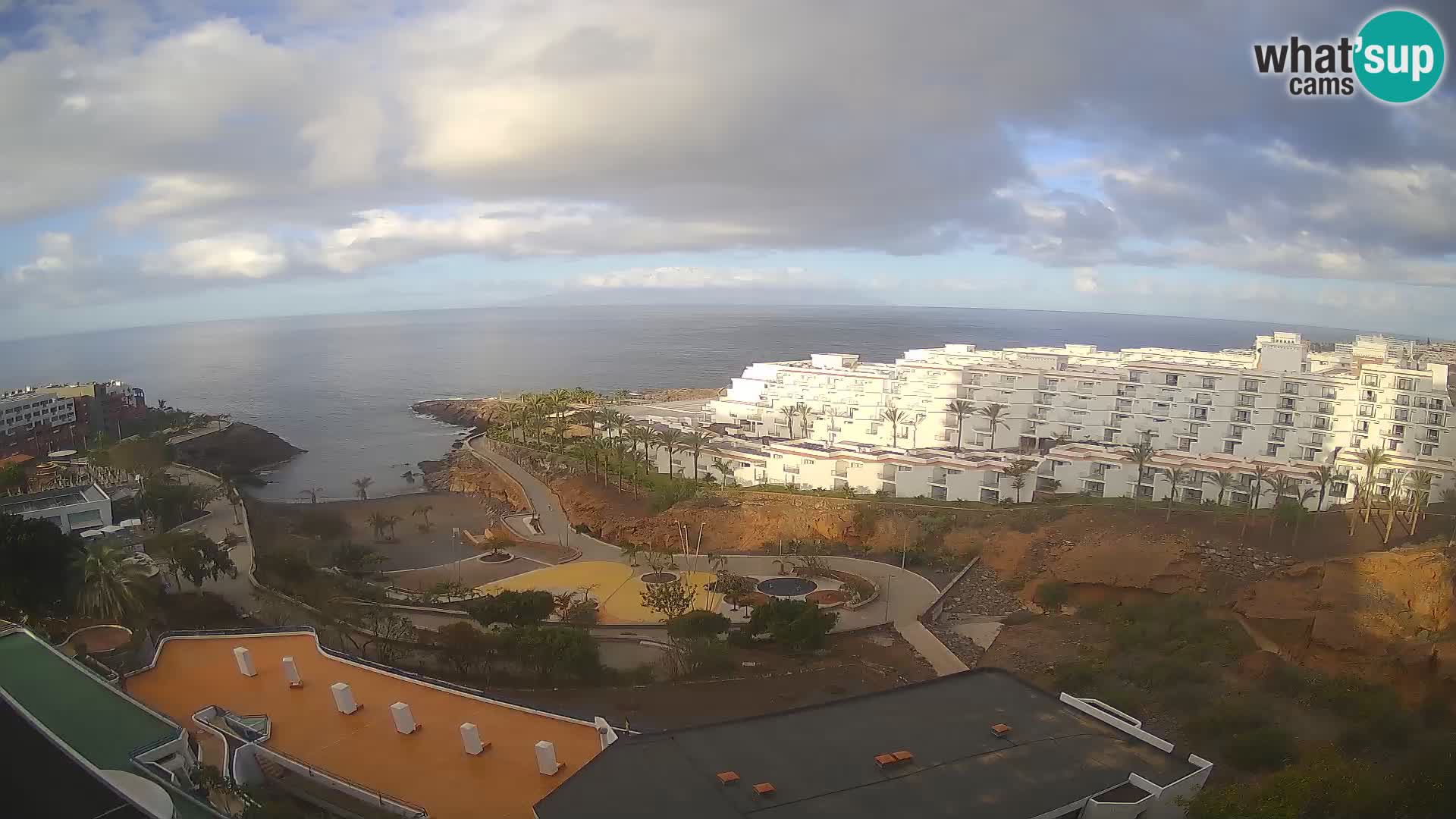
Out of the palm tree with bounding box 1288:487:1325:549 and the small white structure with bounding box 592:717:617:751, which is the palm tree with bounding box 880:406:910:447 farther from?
the small white structure with bounding box 592:717:617:751

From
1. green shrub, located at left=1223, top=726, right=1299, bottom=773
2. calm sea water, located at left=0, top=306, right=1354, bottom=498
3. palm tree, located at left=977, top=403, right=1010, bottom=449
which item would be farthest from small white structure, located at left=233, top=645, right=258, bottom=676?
calm sea water, located at left=0, top=306, right=1354, bottom=498

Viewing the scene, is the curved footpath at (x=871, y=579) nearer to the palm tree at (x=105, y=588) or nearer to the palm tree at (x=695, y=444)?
the palm tree at (x=695, y=444)

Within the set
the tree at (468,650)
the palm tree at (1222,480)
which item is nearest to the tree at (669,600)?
the tree at (468,650)

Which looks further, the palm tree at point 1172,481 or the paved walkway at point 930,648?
the palm tree at point 1172,481

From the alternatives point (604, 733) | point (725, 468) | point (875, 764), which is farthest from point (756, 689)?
point (725, 468)

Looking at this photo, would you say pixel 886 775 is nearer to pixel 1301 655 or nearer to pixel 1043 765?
pixel 1043 765

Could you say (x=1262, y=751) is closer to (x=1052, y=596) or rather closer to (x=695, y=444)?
(x=1052, y=596)
